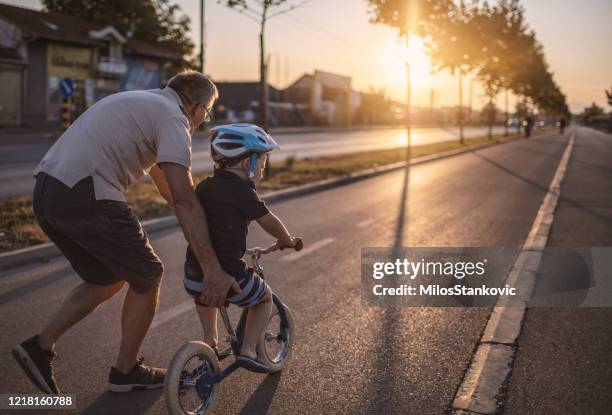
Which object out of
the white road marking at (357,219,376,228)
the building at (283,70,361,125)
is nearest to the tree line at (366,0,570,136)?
the white road marking at (357,219,376,228)

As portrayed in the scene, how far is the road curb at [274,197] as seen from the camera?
20.6 feet

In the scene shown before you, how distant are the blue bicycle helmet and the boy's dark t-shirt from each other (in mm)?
80

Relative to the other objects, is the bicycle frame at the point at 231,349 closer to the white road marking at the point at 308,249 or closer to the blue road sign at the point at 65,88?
the white road marking at the point at 308,249

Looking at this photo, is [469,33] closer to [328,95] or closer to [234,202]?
[234,202]

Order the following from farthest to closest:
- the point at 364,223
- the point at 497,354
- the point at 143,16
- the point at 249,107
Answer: the point at 249,107 → the point at 143,16 → the point at 364,223 → the point at 497,354

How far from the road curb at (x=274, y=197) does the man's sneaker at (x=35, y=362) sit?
3.42m

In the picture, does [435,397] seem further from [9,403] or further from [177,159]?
[9,403]

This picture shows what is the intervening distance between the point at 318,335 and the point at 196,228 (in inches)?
69.2

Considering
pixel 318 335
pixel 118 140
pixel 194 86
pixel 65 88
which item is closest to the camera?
pixel 118 140

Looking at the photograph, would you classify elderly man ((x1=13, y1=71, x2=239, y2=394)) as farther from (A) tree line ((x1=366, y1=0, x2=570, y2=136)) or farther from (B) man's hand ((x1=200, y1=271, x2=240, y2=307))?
(A) tree line ((x1=366, y1=0, x2=570, y2=136))

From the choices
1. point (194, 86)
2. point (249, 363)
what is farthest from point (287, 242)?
point (194, 86)

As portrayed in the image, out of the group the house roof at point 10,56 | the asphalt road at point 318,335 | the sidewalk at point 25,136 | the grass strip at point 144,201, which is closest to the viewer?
the asphalt road at point 318,335

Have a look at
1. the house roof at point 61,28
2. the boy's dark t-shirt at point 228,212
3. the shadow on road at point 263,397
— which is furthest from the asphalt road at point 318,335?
the house roof at point 61,28

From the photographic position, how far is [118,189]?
3.02m
